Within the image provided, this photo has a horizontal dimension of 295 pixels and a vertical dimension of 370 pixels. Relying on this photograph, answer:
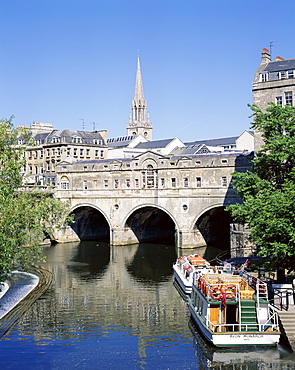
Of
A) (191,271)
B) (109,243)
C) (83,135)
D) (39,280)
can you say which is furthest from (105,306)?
(83,135)

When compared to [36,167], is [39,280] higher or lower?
lower

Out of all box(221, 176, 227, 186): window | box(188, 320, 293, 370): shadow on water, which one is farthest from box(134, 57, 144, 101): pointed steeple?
box(188, 320, 293, 370): shadow on water

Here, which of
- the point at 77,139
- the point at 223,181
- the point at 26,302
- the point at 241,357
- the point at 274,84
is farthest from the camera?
the point at 77,139

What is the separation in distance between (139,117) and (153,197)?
78974 mm

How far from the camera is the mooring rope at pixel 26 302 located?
3378cm

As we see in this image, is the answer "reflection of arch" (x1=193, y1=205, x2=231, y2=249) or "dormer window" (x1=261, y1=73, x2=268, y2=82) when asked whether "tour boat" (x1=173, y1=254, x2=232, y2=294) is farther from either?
"dormer window" (x1=261, y1=73, x2=268, y2=82)

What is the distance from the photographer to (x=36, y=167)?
97562 mm

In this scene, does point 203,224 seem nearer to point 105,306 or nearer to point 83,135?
point 105,306

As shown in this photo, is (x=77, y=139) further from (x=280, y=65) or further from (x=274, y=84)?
(x=274, y=84)

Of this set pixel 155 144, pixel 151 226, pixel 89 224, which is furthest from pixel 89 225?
pixel 155 144

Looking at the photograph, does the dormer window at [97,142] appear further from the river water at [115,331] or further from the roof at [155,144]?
the river water at [115,331]

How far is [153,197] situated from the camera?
66875 mm

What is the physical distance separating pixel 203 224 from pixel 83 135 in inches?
1547

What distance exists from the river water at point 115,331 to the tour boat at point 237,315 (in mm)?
687
